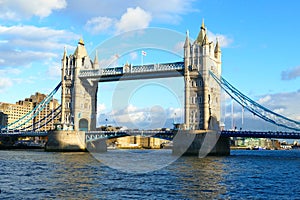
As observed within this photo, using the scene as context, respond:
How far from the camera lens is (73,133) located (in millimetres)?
89438

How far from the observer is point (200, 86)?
283 ft

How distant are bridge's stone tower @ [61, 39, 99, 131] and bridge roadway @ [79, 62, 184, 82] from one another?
5.26m

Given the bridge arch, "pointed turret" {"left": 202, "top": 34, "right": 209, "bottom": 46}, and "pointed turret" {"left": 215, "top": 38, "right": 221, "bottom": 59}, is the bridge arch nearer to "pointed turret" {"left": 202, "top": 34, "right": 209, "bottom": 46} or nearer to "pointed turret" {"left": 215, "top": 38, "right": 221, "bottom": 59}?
"pointed turret" {"left": 215, "top": 38, "right": 221, "bottom": 59}

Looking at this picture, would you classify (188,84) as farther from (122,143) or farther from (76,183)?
(122,143)

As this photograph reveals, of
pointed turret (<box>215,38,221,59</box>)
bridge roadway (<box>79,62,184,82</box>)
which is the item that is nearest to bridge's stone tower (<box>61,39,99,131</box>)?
bridge roadway (<box>79,62,184,82</box>)

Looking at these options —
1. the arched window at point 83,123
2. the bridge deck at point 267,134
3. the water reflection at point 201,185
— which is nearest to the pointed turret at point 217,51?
the bridge deck at point 267,134

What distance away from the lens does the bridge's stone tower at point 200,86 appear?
85125 mm

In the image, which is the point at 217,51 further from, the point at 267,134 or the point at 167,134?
the point at 267,134

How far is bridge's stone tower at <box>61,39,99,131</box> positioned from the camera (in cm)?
10075

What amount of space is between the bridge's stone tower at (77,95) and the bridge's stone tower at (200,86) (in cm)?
2664

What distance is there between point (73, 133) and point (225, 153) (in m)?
30.6

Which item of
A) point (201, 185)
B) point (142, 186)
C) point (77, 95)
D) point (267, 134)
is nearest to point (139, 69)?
point (77, 95)

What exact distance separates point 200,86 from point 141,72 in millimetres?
12577

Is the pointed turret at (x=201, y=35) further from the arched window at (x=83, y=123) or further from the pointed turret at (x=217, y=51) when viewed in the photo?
the arched window at (x=83, y=123)
